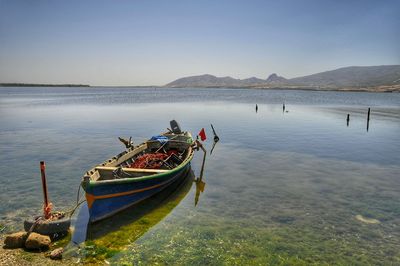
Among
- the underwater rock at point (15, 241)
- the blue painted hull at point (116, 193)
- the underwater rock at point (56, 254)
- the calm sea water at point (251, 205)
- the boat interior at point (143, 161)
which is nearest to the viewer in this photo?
the underwater rock at point (56, 254)

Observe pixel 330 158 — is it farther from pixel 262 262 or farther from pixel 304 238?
pixel 262 262

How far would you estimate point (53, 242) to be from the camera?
11.5 metres

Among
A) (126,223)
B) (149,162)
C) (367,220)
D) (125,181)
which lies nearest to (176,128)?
(149,162)

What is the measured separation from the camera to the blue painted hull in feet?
41.9

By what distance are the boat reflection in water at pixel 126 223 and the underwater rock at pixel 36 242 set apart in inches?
43.0

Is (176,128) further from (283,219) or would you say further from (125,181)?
(283,219)

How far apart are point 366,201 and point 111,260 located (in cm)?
1288

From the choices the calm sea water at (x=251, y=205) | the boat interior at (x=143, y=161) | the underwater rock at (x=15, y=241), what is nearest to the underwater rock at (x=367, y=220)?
the calm sea water at (x=251, y=205)

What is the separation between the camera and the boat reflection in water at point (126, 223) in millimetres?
11969

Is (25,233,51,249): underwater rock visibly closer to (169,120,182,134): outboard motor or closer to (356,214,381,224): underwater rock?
(356,214,381,224): underwater rock

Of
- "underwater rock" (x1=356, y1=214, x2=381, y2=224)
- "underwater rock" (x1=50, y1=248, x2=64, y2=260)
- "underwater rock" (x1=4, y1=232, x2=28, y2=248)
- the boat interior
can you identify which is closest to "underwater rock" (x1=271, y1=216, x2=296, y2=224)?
"underwater rock" (x1=356, y1=214, x2=381, y2=224)

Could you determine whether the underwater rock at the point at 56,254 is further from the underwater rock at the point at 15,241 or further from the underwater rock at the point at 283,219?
the underwater rock at the point at 283,219

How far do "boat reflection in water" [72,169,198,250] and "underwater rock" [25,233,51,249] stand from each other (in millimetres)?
1093

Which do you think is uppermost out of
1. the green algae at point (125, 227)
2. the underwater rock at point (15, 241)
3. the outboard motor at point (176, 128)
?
the outboard motor at point (176, 128)
